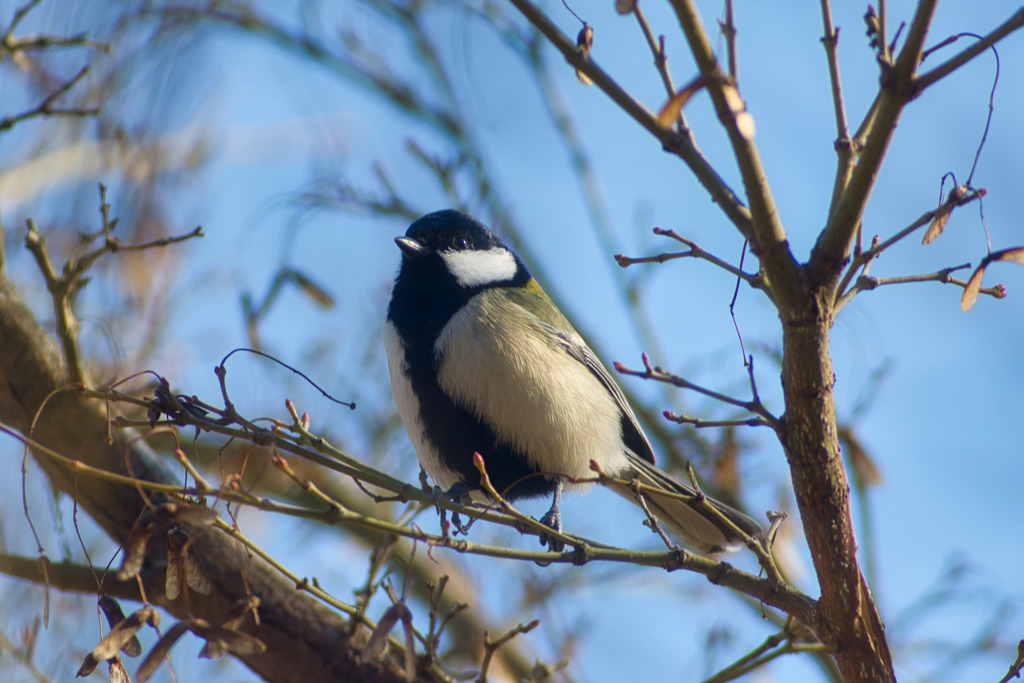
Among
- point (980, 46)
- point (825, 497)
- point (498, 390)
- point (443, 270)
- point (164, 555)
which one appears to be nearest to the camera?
point (980, 46)

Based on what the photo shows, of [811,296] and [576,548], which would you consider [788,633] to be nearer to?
[576,548]

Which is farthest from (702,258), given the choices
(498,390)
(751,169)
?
(498,390)

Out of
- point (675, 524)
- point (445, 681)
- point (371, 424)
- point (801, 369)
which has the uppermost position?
point (371, 424)

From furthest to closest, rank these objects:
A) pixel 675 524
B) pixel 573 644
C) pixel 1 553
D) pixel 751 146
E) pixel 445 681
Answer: pixel 573 644 → pixel 675 524 → pixel 1 553 → pixel 445 681 → pixel 751 146

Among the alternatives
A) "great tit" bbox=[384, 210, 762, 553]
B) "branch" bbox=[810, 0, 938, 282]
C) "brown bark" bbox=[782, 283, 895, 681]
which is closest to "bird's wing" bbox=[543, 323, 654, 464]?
"great tit" bbox=[384, 210, 762, 553]

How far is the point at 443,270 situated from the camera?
3.20 meters

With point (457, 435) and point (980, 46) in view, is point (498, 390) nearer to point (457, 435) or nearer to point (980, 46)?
point (457, 435)

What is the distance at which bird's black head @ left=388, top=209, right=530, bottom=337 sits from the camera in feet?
9.89

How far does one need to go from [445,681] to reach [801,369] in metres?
1.18

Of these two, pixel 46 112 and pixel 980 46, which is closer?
pixel 980 46

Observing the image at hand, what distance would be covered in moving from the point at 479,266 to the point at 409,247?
0.31m

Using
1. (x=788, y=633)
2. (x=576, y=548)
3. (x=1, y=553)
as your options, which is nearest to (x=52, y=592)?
(x=1, y=553)

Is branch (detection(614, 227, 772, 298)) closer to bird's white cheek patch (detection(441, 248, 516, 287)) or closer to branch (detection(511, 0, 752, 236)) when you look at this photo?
branch (detection(511, 0, 752, 236))

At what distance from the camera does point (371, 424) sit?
15.4 feet
